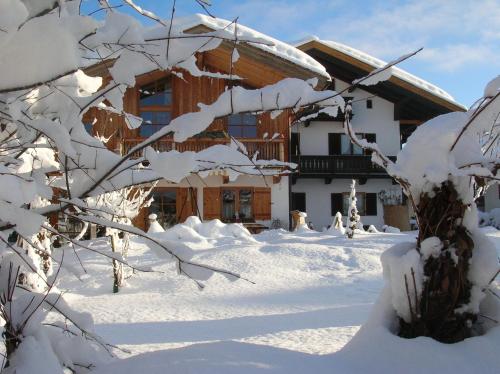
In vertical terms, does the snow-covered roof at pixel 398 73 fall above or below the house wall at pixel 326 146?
above

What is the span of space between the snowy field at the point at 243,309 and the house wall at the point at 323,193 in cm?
998

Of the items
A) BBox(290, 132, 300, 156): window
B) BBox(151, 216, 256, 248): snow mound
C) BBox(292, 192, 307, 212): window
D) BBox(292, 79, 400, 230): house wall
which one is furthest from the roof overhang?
BBox(151, 216, 256, 248): snow mound

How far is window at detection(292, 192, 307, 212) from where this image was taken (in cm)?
2314

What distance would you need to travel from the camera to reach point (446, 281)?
224 cm

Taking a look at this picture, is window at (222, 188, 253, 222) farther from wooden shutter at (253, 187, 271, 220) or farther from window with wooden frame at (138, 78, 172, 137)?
window with wooden frame at (138, 78, 172, 137)

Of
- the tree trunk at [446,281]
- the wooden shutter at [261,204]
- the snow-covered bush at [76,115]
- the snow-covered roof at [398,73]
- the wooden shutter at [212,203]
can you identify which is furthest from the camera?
the snow-covered roof at [398,73]

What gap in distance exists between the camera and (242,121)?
1927cm

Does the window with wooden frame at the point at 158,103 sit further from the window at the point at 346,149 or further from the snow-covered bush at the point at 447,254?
the snow-covered bush at the point at 447,254

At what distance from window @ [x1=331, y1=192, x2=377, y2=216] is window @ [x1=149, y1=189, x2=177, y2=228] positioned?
8382 millimetres

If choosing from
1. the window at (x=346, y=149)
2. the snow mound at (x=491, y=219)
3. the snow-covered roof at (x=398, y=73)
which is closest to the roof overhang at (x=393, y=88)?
the snow-covered roof at (x=398, y=73)

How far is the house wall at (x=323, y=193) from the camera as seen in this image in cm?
2311

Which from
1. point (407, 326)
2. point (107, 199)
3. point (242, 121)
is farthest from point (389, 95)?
point (407, 326)

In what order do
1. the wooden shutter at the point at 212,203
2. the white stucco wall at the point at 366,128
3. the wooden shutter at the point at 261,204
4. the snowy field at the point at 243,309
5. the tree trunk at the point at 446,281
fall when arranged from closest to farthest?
1. the snowy field at the point at 243,309
2. the tree trunk at the point at 446,281
3. the wooden shutter at the point at 212,203
4. the wooden shutter at the point at 261,204
5. the white stucco wall at the point at 366,128

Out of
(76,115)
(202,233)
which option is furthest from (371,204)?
(76,115)
